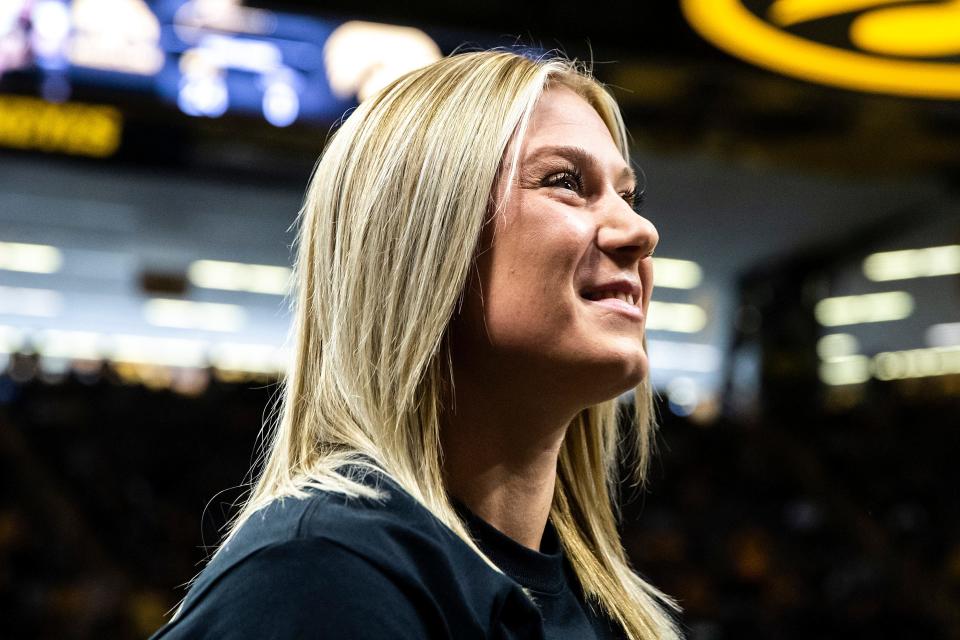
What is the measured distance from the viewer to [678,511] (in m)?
8.52

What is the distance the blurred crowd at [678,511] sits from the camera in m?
6.25

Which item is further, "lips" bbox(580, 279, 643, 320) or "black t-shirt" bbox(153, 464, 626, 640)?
"lips" bbox(580, 279, 643, 320)

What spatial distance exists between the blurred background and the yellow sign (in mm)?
12

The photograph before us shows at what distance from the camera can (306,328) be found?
1.11m

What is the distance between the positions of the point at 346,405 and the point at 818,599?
6.73 m

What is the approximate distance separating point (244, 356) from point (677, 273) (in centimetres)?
870

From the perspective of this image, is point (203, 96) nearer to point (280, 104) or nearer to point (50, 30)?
point (280, 104)

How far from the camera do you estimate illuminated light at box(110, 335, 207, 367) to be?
17.1m

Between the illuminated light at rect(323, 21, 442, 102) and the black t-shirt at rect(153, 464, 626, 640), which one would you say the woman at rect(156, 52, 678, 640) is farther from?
the illuminated light at rect(323, 21, 442, 102)

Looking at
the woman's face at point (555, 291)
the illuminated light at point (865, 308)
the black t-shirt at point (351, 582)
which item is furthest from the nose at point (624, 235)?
the illuminated light at point (865, 308)

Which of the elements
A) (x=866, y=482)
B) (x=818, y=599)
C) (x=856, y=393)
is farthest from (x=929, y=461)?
(x=856, y=393)

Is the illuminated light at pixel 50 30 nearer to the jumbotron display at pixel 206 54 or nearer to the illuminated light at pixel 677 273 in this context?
the jumbotron display at pixel 206 54

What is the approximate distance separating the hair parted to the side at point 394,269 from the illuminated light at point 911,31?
250 centimetres

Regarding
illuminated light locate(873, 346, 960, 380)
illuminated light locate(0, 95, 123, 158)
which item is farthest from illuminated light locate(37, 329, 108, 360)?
illuminated light locate(0, 95, 123, 158)
